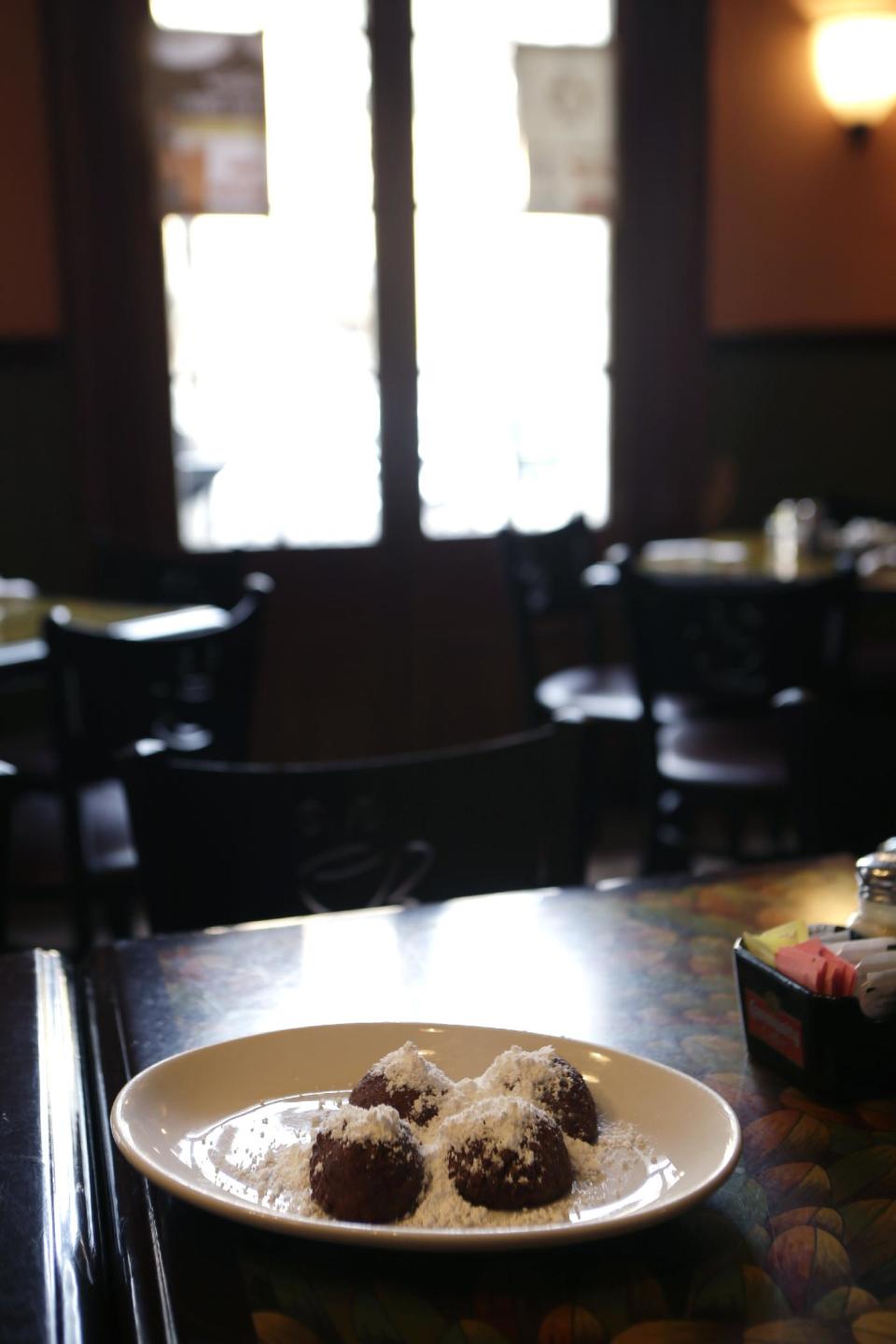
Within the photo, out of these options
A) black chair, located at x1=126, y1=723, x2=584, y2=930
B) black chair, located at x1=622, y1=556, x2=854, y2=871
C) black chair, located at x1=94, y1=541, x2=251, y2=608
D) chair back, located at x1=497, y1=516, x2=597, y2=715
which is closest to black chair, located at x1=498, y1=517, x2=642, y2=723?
chair back, located at x1=497, y1=516, x2=597, y2=715

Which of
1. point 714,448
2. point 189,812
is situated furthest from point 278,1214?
point 714,448

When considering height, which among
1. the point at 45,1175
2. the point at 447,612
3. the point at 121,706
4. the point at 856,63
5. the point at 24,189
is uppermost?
the point at 856,63

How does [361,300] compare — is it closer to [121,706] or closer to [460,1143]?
[121,706]

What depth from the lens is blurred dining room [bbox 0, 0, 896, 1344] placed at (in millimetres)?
653

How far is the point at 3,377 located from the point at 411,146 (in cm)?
125

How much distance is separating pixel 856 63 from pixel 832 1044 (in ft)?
13.4

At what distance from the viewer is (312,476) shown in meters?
3.91

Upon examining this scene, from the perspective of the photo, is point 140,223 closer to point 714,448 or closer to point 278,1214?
point 714,448

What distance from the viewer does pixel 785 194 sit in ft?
14.1

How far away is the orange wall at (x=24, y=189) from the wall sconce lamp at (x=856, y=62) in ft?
7.39

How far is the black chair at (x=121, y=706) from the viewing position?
2061 mm

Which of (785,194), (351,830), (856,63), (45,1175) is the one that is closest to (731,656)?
(351,830)

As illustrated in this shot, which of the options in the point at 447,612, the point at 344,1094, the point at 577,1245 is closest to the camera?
the point at 577,1245

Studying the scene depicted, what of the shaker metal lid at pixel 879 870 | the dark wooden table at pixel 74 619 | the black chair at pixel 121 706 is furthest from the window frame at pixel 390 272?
the shaker metal lid at pixel 879 870
